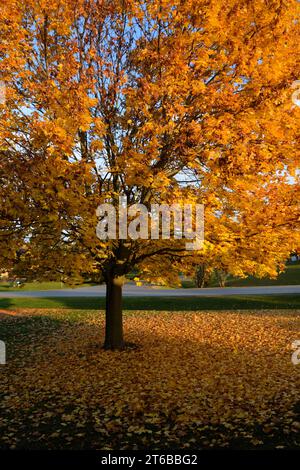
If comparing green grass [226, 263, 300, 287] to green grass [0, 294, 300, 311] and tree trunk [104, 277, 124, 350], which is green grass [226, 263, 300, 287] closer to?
green grass [0, 294, 300, 311]

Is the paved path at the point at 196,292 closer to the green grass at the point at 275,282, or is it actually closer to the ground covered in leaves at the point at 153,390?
the green grass at the point at 275,282

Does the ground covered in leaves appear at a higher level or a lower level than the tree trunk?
lower

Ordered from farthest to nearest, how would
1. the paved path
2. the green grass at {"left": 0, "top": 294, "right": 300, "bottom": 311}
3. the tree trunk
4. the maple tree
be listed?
the paved path < the green grass at {"left": 0, "top": 294, "right": 300, "bottom": 311} < the tree trunk < the maple tree

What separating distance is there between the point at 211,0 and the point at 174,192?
3.37m

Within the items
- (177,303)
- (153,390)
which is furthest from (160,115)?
(177,303)

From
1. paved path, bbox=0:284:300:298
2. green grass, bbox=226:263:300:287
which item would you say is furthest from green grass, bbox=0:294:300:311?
green grass, bbox=226:263:300:287

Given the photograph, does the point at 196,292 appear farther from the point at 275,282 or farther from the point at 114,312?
the point at 114,312

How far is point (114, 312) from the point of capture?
36.5 feet

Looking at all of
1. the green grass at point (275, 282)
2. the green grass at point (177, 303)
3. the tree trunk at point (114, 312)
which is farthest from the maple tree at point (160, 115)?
the green grass at point (275, 282)

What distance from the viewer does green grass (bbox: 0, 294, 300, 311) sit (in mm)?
21778

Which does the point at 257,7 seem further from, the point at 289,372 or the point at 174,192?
the point at 289,372

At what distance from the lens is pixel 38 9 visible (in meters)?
8.27

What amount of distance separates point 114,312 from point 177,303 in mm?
12297

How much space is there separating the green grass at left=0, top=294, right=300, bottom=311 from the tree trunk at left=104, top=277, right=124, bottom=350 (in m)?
10.4
